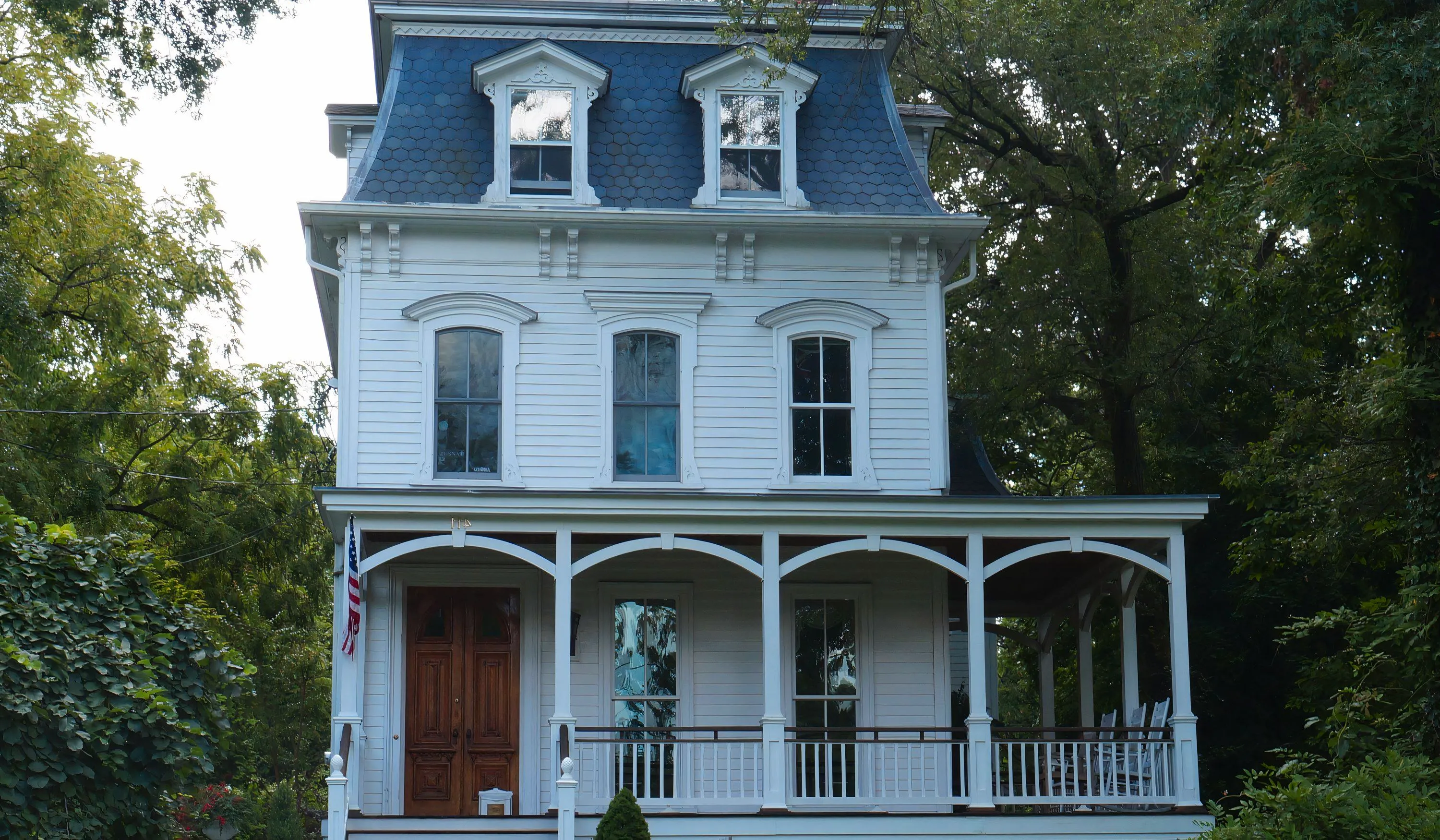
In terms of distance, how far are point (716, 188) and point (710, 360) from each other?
186cm

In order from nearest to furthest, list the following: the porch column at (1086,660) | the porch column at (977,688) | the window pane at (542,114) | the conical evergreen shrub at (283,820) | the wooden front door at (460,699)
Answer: the porch column at (977,688) < the wooden front door at (460,699) < the window pane at (542,114) < the porch column at (1086,660) < the conical evergreen shrub at (283,820)

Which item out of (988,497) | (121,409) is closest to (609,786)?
(988,497)

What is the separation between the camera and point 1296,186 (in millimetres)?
12508

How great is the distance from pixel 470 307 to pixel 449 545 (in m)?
2.75

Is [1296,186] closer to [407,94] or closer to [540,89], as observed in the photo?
[540,89]

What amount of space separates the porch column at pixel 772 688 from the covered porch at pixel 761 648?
0.07ft

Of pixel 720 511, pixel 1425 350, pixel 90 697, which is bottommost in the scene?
pixel 90 697

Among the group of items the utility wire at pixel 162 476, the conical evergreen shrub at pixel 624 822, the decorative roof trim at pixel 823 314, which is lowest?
the conical evergreen shrub at pixel 624 822

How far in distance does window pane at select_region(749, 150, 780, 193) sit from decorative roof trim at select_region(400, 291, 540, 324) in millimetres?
2845

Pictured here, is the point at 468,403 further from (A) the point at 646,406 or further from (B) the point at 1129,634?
(B) the point at 1129,634

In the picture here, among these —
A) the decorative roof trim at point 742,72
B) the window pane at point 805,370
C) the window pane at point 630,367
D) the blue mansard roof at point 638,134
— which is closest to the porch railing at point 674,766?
the window pane at point 630,367

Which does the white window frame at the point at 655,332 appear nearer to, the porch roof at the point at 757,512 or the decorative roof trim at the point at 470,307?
the decorative roof trim at the point at 470,307

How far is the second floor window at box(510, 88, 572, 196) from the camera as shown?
1585cm

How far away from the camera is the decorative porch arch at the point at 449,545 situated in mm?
13688
